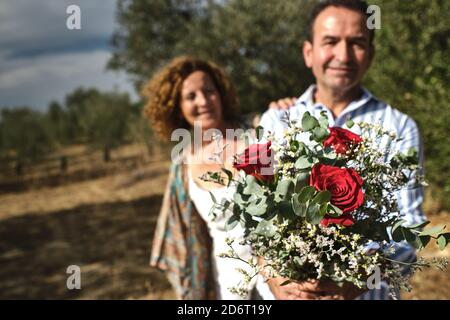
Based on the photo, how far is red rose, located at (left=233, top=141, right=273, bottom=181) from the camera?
1.62 m

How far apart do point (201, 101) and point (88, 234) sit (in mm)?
7847

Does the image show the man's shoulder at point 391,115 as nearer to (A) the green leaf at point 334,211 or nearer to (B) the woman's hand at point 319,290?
(B) the woman's hand at point 319,290

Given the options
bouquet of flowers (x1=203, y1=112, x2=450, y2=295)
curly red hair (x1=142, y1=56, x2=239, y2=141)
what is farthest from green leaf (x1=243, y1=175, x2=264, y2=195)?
curly red hair (x1=142, y1=56, x2=239, y2=141)

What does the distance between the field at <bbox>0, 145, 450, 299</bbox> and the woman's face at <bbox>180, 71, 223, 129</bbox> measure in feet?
8.22

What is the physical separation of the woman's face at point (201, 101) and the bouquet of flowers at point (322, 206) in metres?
1.83

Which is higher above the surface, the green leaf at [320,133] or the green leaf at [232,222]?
the green leaf at [320,133]

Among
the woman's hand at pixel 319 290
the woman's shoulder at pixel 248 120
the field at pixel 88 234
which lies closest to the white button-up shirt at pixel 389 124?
the woman's hand at pixel 319 290

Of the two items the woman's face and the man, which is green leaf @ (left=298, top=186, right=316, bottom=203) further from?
the woman's face

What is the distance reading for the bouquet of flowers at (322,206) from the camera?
1.49 metres

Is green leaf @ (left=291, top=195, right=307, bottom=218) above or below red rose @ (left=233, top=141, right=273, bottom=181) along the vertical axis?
below

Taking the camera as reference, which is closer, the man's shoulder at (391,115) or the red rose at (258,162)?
the red rose at (258,162)

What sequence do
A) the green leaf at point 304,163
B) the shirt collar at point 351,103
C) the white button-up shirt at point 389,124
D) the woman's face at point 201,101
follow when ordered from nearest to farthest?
the green leaf at point 304,163 < the white button-up shirt at point 389,124 < the shirt collar at point 351,103 < the woman's face at point 201,101
